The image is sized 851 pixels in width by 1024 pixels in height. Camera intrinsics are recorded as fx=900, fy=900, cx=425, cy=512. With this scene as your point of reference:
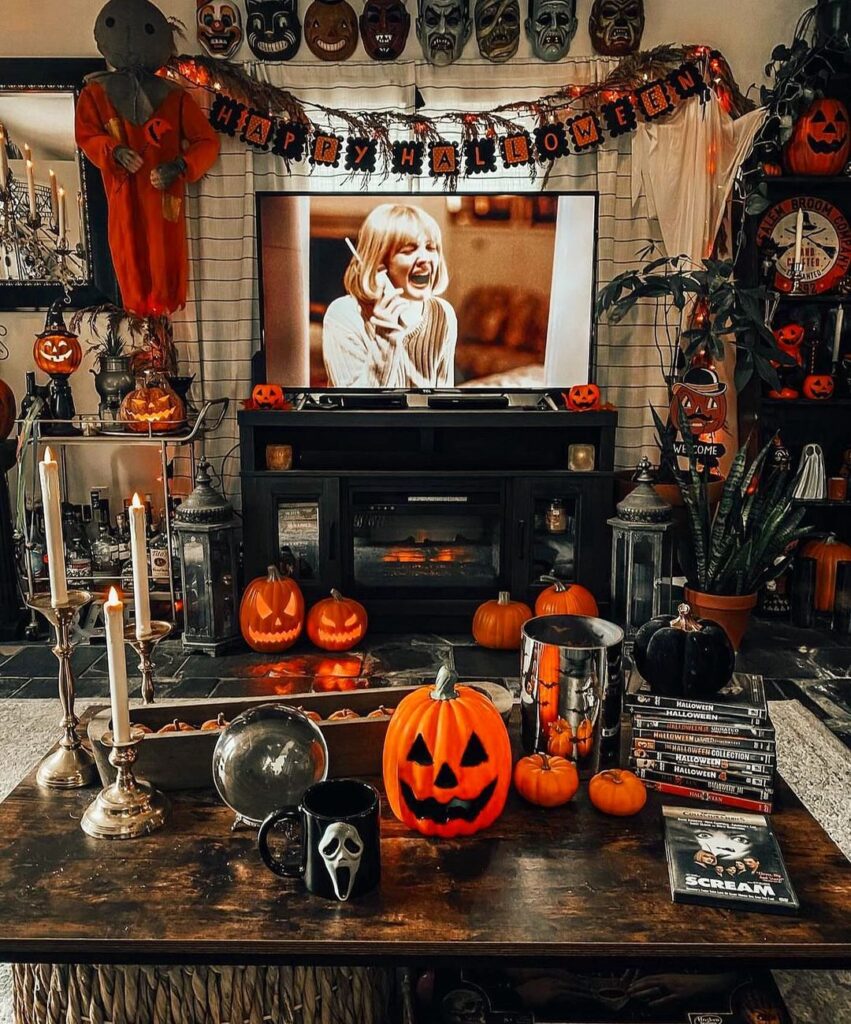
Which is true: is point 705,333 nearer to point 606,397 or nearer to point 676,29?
point 606,397

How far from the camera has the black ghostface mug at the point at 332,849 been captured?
1.22 meters

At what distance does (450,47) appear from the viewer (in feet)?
13.3

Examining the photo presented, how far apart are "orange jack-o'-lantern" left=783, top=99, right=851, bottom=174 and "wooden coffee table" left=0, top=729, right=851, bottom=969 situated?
11.1ft

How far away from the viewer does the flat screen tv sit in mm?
4059

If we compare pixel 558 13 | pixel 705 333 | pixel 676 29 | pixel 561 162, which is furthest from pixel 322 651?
pixel 676 29

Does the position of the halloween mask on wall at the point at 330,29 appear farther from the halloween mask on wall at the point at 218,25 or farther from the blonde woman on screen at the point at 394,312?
the blonde woman on screen at the point at 394,312

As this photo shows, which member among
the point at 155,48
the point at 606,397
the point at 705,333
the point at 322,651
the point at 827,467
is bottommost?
the point at 322,651

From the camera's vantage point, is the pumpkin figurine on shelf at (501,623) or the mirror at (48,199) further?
the mirror at (48,199)

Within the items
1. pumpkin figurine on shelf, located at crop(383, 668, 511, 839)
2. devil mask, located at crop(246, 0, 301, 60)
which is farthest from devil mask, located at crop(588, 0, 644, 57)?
pumpkin figurine on shelf, located at crop(383, 668, 511, 839)

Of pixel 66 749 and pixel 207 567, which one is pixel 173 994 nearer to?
pixel 66 749

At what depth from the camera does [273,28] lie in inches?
160

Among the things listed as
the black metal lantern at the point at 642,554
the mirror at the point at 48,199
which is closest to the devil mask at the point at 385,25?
the mirror at the point at 48,199

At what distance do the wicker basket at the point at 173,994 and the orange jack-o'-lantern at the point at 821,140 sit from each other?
3.87 meters

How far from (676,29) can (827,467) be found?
214cm
